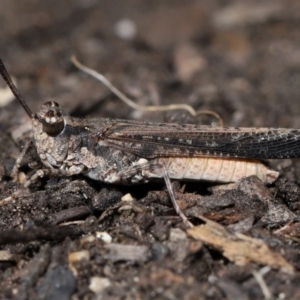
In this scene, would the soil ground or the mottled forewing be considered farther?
the mottled forewing

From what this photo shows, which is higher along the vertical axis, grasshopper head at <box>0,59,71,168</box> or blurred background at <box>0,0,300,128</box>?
blurred background at <box>0,0,300,128</box>

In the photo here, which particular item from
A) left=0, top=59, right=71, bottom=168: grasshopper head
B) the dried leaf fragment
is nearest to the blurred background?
left=0, top=59, right=71, bottom=168: grasshopper head

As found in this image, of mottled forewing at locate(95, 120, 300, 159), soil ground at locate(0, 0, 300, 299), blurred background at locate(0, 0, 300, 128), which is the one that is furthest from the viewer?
blurred background at locate(0, 0, 300, 128)

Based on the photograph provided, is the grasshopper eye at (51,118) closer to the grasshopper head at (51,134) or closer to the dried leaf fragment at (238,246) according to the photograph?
the grasshopper head at (51,134)

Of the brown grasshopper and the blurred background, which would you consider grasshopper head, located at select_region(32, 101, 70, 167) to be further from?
the blurred background

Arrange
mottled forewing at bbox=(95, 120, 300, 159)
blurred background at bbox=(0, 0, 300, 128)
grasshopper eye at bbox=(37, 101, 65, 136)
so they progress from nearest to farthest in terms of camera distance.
A: grasshopper eye at bbox=(37, 101, 65, 136)
mottled forewing at bbox=(95, 120, 300, 159)
blurred background at bbox=(0, 0, 300, 128)

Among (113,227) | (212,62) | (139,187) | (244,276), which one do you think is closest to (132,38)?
(212,62)

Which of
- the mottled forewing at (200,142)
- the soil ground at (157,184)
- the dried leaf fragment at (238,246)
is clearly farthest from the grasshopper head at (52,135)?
the dried leaf fragment at (238,246)

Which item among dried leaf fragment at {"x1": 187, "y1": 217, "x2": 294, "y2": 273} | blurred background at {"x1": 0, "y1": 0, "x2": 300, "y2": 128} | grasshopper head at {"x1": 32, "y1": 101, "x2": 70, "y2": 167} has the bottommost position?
dried leaf fragment at {"x1": 187, "y1": 217, "x2": 294, "y2": 273}
